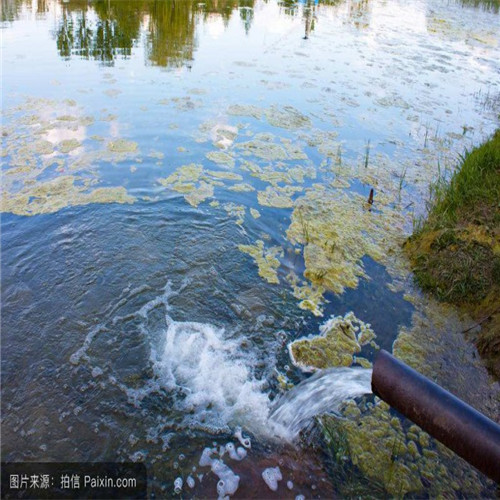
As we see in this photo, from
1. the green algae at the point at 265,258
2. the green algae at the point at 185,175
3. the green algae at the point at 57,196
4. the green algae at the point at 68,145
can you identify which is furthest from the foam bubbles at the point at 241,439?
the green algae at the point at 68,145

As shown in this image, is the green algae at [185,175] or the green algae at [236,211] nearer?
the green algae at [236,211]

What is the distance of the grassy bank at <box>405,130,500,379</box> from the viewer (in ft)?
10.7

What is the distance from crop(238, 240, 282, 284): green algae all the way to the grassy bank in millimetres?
1262

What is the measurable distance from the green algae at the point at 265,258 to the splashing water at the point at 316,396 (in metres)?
1.07

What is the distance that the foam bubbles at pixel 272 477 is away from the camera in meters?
2.23

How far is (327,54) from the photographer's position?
10383 mm

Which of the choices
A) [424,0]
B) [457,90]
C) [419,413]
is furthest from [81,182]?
[424,0]

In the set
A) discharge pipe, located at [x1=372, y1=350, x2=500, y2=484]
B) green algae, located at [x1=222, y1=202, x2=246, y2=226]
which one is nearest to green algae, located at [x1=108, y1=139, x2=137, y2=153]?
green algae, located at [x1=222, y1=202, x2=246, y2=226]

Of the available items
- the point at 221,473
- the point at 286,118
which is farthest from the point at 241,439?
the point at 286,118

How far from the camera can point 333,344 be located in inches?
123

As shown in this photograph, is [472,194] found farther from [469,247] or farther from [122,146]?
[122,146]

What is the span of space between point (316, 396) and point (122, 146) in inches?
167

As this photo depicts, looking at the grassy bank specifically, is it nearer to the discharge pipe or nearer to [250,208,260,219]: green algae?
[250,208,260,219]: green algae

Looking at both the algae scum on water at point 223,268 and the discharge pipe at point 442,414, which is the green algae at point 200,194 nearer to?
the algae scum on water at point 223,268
